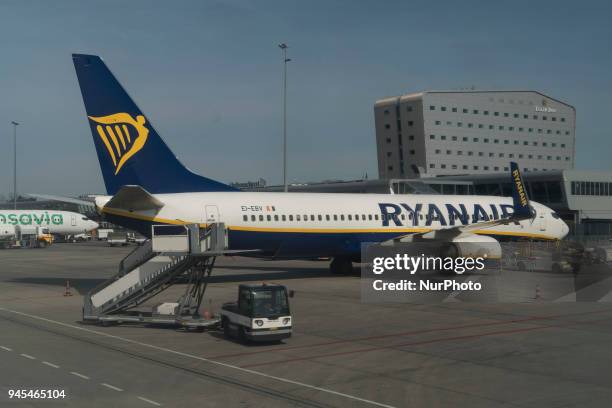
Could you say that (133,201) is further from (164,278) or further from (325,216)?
(325,216)

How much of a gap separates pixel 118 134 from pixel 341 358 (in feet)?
66.9

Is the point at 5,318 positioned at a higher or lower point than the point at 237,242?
lower

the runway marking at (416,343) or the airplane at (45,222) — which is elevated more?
the airplane at (45,222)

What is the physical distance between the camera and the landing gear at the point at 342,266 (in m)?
43.9

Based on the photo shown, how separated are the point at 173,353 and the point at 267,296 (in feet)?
10.9

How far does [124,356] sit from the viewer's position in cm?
1948

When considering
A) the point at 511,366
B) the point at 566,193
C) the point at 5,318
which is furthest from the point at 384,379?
the point at 566,193

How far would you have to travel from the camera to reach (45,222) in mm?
101562

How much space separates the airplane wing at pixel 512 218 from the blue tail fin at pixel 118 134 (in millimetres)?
16089

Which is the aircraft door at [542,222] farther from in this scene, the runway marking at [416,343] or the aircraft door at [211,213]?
the aircraft door at [211,213]

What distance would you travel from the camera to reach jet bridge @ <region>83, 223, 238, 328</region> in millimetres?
24969

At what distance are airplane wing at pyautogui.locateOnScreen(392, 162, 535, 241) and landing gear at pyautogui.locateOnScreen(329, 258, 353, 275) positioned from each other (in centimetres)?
340

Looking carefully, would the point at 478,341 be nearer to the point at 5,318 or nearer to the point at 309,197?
the point at 5,318

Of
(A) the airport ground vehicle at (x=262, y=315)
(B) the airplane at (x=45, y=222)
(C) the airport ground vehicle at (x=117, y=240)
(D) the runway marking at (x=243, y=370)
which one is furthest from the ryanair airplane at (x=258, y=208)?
(B) the airplane at (x=45, y=222)
